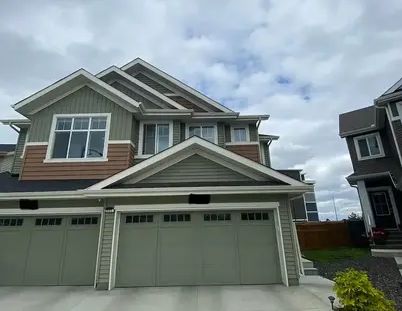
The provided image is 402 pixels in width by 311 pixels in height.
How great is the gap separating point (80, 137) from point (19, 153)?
420 cm

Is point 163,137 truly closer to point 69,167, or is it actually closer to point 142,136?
point 142,136

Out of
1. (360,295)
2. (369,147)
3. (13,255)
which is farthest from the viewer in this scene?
(369,147)

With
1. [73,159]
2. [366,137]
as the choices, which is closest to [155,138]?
[73,159]

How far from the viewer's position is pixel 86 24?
11102 mm

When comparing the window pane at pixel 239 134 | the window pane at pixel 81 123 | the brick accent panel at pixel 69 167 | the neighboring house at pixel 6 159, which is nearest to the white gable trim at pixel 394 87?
the window pane at pixel 239 134

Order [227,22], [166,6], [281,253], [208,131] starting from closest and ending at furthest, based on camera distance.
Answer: [281,253] → [166,6] → [227,22] → [208,131]

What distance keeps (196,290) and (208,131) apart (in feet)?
25.4

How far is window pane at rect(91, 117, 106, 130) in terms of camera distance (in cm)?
1080

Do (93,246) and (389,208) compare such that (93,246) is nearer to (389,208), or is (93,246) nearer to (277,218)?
(277,218)

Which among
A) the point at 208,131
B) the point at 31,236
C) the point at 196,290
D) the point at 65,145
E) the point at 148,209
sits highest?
the point at 208,131

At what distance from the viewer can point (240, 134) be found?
13.3 metres

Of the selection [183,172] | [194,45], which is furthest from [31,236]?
[194,45]

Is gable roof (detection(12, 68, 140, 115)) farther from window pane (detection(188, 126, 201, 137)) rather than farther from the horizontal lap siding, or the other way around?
the horizontal lap siding

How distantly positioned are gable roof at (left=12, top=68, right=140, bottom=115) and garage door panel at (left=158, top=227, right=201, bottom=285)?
578 cm
